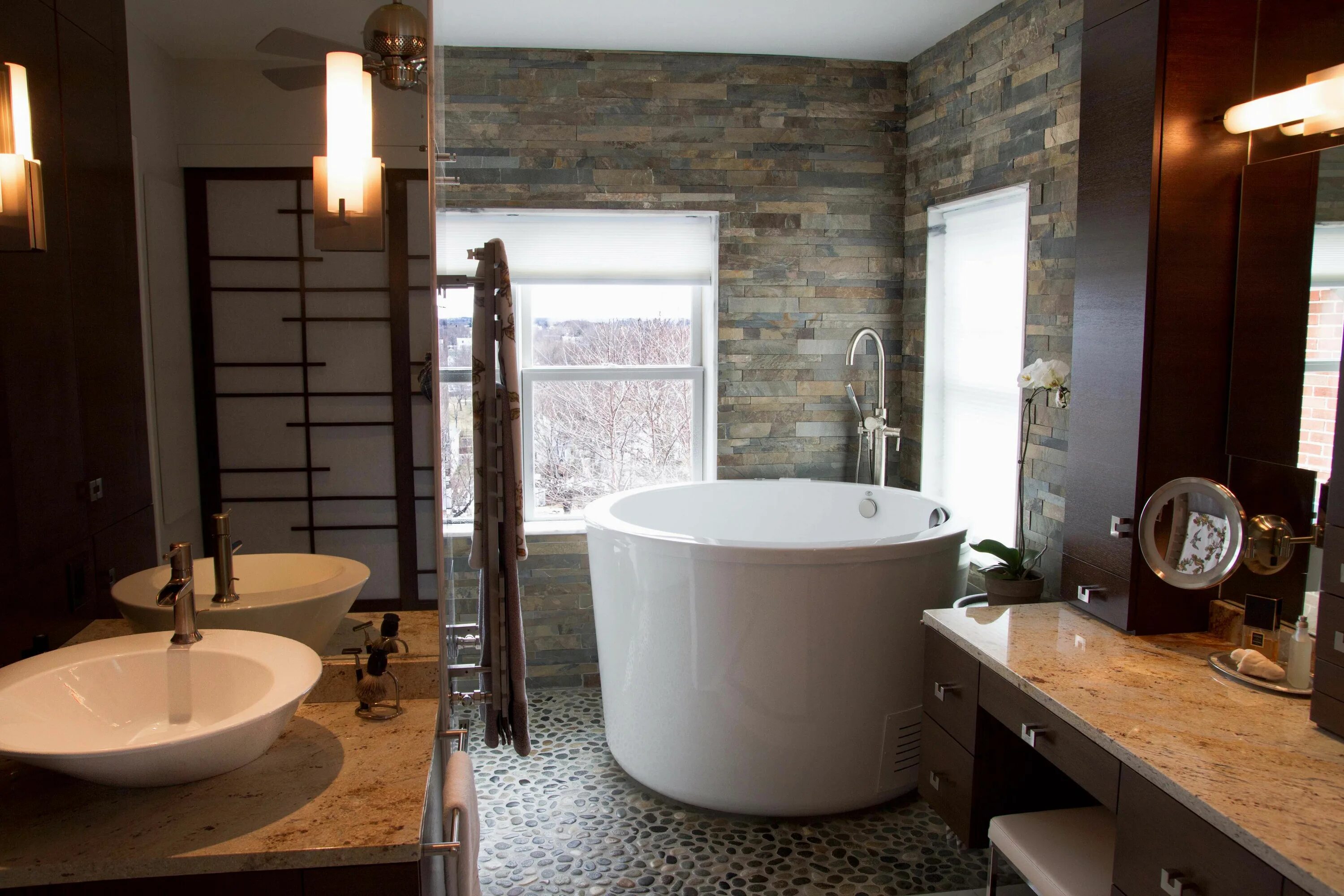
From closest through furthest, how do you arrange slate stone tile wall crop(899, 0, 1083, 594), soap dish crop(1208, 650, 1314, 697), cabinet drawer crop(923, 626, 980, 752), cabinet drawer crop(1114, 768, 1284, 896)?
cabinet drawer crop(1114, 768, 1284, 896), soap dish crop(1208, 650, 1314, 697), cabinet drawer crop(923, 626, 980, 752), slate stone tile wall crop(899, 0, 1083, 594)

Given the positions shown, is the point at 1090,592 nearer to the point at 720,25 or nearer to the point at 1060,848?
the point at 1060,848

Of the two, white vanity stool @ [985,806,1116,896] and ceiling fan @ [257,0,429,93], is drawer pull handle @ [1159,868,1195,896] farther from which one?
ceiling fan @ [257,0,429,93]

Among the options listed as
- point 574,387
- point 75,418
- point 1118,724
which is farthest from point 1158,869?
point 574,387

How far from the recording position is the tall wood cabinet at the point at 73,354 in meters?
1.56

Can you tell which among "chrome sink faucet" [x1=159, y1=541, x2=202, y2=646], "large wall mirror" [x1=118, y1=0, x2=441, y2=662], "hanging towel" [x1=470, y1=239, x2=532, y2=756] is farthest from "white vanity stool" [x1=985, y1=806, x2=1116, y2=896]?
"chrome sink faucet" [x1=159, y1=541, x2=202, y2=646]

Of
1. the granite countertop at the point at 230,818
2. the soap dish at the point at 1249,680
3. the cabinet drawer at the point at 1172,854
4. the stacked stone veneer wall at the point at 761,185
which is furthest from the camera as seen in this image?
the stacked stone veneer wall at the point at 761,185

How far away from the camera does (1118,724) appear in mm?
1678

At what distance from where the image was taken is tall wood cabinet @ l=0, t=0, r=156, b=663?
156 cm

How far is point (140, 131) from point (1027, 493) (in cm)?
269

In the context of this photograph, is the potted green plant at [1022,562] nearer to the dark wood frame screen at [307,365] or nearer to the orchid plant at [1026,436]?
the orchid plant at [1026,436]

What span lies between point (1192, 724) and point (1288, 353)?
33.7 inches

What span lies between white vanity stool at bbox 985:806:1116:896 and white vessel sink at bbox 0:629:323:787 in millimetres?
1450

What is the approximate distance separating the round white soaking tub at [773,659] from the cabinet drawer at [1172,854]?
1.08 m

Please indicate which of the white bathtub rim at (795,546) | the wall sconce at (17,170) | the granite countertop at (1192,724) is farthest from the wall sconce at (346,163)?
the granite countertop at (1192,724)
